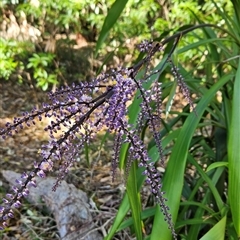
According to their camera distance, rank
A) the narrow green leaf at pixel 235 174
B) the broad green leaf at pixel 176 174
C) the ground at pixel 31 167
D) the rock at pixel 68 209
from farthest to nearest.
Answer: the ground at pixel 31 167 < the rock at pixel 68 209 < the broad green leaf at pixel 176 174 < the narrow green leaf at pixel 235 174

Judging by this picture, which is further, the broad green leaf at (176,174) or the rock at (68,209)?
the rock at (68,209)

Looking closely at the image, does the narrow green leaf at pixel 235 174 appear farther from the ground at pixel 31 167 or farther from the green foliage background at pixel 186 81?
the ground at pixel 31 167

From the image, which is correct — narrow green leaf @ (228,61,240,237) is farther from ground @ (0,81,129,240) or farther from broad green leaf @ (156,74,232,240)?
ground @ (0,81,129,240)

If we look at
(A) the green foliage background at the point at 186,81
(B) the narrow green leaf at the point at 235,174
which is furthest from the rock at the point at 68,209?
(B) the narrow green leaf at the point at 235,174

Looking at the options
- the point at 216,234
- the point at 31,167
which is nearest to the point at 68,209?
the point at 31,167

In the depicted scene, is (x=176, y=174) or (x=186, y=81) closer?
(x=176, y=174)

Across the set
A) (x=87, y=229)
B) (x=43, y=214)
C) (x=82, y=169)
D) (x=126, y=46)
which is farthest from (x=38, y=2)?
(x=87, y=229)

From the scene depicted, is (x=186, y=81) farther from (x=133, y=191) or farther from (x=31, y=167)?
(x=31, y=167)

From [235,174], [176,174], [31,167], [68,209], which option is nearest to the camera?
[235,174]

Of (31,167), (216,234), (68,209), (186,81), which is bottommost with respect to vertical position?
(216,234)

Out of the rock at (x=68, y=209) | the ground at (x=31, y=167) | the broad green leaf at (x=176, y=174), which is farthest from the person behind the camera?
the ground at (x=31, y=167)

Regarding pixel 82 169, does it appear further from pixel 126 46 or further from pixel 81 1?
pixel 126 46

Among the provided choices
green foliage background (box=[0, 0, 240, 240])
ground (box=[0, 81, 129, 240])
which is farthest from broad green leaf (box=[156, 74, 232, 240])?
ground (box=[0, 81, 129, 240])
